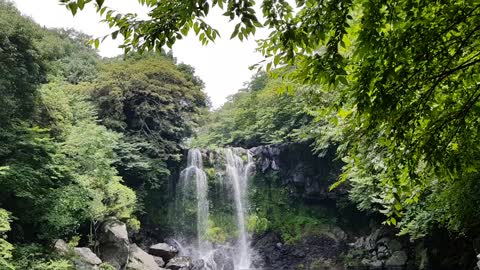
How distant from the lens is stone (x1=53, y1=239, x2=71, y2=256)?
900cm

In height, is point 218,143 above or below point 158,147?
above

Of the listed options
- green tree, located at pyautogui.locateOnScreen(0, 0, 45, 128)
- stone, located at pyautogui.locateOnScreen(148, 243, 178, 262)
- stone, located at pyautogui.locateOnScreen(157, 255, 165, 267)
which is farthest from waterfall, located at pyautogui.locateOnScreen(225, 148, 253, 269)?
green tree, located at pyautogui.locateOnScreen(0, 0, 45, 128)

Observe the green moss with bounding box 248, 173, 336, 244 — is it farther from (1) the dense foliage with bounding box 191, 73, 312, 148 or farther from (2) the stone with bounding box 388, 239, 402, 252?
(2) the stone with bounding box 388, 239, 402, 252

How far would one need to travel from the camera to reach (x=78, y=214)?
9.63 metres

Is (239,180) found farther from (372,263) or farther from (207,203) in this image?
(372,263)

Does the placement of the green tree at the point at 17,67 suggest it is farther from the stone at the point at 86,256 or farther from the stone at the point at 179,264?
the stone at the point at 179,264

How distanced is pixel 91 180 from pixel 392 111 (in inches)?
401

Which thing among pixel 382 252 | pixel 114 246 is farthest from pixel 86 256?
pixel 382 252

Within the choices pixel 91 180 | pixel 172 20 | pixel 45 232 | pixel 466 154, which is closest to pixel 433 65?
pixel 466 154

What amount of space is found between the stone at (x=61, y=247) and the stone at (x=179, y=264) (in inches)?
178

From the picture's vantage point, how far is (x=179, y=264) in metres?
13.4

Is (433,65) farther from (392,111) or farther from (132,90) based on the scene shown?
(132,90)

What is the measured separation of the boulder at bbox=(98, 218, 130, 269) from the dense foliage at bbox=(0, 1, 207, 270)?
385mm

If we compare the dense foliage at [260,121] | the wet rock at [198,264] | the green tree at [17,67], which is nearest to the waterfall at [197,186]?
the wet rock at [198,264]
